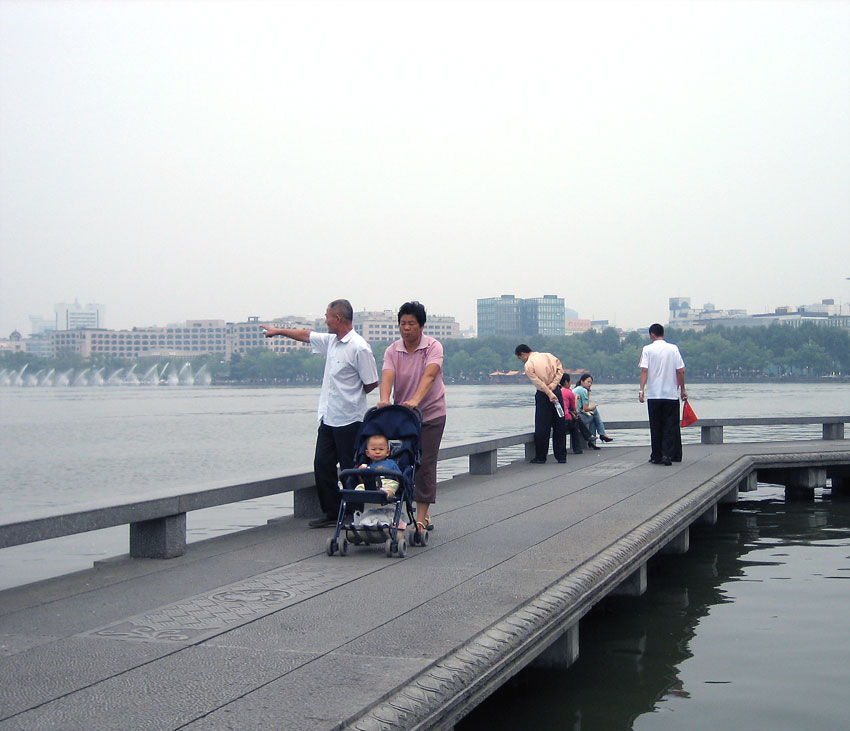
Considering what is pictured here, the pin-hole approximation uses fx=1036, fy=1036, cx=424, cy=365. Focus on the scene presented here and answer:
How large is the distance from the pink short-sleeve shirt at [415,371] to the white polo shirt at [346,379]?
307 millimetres

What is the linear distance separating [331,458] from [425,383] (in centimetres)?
124

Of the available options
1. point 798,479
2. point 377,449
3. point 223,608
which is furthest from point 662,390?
point 223,608

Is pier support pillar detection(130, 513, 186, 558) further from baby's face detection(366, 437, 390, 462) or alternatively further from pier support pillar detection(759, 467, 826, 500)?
pier support pillar detection(759, 467, 826, 500)

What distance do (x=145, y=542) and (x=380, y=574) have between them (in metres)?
1.82

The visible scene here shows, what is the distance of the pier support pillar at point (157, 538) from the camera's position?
23.5ft

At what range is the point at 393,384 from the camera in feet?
25.8

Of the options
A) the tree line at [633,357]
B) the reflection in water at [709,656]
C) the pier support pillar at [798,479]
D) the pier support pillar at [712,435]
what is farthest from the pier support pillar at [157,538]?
the tree line at [633,357]

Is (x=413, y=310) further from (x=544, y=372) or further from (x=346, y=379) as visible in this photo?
(x=544, y=372)

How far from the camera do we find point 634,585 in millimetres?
8148

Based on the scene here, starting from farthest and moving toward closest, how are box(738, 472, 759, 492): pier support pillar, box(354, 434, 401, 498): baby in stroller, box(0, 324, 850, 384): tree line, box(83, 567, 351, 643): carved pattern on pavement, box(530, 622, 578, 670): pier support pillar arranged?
1. box(0, 324, 850, 384): tree line
2. box(738, 472, 759, 492): pier support pillar
3. box(354, 434, 401, 498): baby in stroller
4. box(530, 622, 578, 670): pier support pillar
5. box(83, 567, 351, 643): carved pattern on pavement

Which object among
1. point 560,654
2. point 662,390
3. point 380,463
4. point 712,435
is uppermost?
point 662,390

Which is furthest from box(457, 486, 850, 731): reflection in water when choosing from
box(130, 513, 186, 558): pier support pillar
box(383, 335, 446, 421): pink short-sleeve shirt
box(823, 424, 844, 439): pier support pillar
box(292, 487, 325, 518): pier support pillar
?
box(823, 424, 844, 439): pier support pillar

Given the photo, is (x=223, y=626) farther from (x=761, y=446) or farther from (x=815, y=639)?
(x=761, y=446)

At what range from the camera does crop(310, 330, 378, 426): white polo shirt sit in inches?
320
